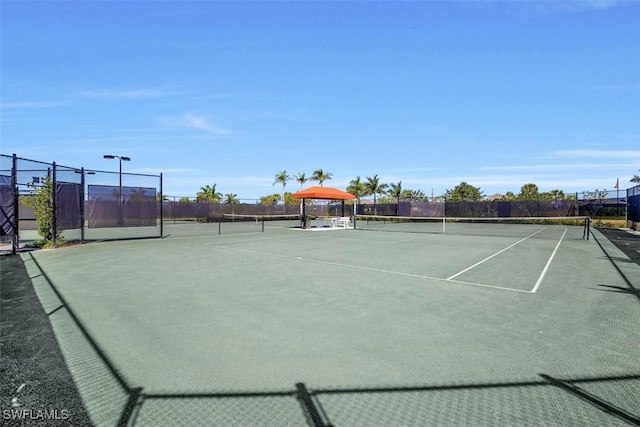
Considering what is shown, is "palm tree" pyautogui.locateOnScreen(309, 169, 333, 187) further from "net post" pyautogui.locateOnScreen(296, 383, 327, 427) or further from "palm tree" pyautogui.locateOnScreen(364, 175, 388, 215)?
"net post" pyautogui.locateOnScreen(296, 383, 327, 427)

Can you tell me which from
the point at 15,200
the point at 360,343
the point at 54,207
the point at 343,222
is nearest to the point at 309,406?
the point at 360,343

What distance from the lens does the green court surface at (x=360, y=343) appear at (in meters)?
3.02

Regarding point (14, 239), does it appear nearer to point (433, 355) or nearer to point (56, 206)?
point (56, 206)

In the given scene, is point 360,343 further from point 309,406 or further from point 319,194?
point 319,194

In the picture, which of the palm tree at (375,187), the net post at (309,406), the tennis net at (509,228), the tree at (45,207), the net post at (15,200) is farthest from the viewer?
the palm tree at (375,187)

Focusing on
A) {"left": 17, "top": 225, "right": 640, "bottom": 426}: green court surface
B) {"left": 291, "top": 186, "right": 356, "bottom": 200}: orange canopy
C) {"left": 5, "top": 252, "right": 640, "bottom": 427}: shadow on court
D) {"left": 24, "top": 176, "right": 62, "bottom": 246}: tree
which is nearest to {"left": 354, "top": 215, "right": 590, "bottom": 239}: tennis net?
{"left": 291, "top": 186, "right": 356, "bottom": 200}: orange canopy

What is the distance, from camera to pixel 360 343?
442cm

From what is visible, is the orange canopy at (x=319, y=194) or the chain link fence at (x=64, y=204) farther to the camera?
the orange canopy at (x=319, y=194)

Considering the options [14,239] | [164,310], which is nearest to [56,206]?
[14,239]

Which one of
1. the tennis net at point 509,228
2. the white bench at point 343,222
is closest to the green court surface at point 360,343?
the tennis net at point 509,228

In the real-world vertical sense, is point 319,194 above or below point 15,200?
above

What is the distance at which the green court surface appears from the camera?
3.02 metres

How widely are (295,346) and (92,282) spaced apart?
19.7ft

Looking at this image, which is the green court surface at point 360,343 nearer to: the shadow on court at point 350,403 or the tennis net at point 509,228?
the shadow on court at point 350,403
